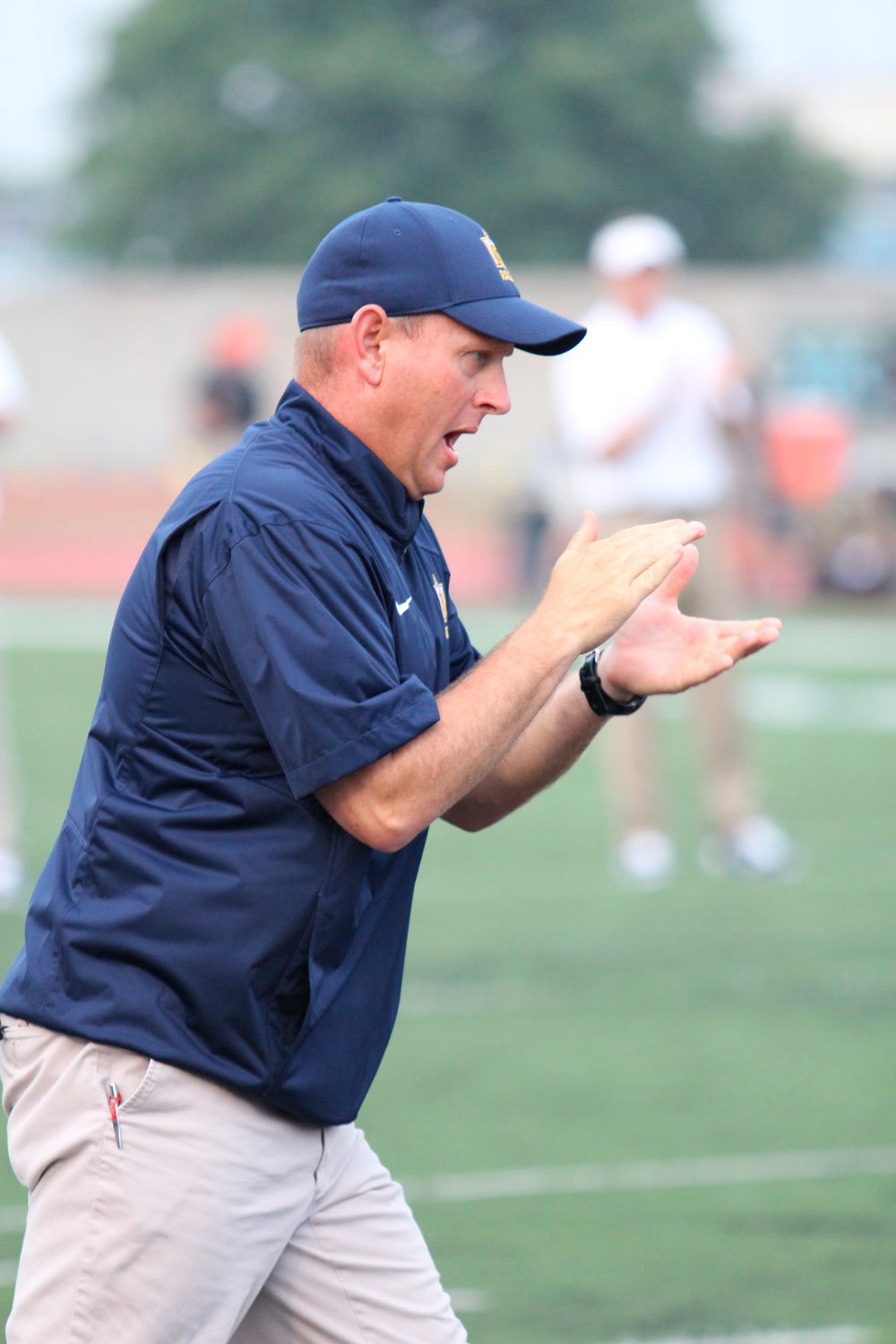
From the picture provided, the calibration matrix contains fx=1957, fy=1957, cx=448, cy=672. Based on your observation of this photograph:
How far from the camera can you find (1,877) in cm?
720

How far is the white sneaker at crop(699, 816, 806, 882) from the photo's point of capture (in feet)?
26.0

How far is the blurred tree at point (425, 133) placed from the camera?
4419 cm

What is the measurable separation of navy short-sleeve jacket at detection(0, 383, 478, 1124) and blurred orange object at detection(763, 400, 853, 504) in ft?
51.0

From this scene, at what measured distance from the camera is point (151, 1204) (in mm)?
2580

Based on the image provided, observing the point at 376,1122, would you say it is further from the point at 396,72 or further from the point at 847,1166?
the point at 396,72

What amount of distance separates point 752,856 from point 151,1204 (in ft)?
18.4

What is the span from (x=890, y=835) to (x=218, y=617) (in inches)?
264

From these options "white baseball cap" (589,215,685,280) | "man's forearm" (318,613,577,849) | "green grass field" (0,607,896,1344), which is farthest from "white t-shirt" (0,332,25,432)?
"man's forearm" (318,613,577,849)

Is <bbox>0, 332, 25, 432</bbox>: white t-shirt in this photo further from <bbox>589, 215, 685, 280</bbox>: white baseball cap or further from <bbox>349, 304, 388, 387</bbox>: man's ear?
<bbox>349, 304, 388, 387</bbox>: man's ear

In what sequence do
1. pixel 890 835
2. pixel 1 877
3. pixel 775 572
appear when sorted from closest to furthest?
1. pixel 1 877
2. pixel 890 835
3. pixel 775 572

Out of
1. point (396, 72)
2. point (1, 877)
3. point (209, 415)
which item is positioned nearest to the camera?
point (1, 877)

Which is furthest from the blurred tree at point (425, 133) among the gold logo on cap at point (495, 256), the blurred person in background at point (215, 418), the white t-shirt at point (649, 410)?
the gold logo on cap at point (495, 256)

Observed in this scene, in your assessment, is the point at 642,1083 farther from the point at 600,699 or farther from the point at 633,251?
the point at 633,251

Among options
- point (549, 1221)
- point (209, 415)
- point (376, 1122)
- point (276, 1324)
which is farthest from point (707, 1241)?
point (209, 415)
